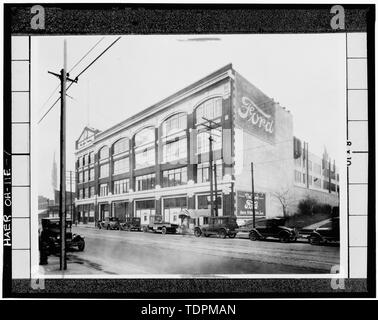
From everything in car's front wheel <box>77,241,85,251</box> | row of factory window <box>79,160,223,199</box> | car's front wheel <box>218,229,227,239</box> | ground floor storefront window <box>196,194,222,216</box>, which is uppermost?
row of factory window <box>79,160,223,199</box>

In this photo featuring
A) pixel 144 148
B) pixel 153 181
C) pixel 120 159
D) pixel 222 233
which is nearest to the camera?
pixel 222 233

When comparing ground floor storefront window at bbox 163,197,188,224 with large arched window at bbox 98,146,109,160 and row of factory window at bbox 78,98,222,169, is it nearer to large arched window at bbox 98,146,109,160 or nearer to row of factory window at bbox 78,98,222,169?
row of factory window at bbox 78,98,222,169

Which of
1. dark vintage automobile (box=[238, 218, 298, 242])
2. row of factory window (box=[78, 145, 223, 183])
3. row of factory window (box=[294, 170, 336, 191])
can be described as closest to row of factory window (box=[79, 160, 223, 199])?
row of factory window (box=[78, 145, 223, 183])

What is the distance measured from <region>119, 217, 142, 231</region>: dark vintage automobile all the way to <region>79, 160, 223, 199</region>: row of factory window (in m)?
0.40

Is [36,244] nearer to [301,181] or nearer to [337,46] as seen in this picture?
[301,181]

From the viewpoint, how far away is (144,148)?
14.5ft

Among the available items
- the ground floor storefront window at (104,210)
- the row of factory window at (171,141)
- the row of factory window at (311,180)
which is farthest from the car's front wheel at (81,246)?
the row of factory window at (311,180)

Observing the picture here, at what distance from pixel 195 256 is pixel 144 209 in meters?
0.96

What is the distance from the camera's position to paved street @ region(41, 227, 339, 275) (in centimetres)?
402

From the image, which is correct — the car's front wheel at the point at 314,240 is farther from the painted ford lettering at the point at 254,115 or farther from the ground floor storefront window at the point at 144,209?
the ground floor storefront window at the point at 144,209

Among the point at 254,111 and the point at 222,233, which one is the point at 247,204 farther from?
the point at 254,111

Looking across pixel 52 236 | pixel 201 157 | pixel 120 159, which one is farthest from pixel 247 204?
pixel 52 236

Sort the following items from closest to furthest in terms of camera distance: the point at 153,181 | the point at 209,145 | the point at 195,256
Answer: the point at 195,256 < the point at 209,145 < the point at 153,181
